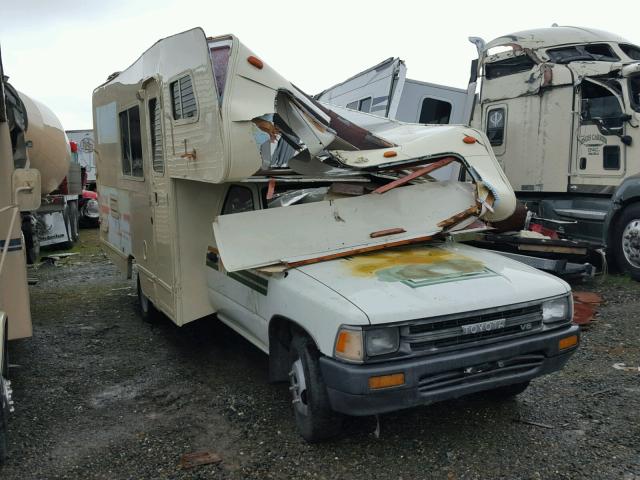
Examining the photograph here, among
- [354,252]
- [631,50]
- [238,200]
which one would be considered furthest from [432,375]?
[631,50]

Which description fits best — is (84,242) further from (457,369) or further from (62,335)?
(457,369)

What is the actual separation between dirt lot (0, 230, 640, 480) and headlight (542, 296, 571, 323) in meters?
0.78

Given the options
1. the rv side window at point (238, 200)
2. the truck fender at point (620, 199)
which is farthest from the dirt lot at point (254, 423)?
the truck fender at point (620, 199)

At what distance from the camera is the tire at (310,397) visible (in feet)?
12.0

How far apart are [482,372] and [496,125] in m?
7.39

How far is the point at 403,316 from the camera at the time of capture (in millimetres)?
3355

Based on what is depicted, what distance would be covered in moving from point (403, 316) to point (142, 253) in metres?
3.86

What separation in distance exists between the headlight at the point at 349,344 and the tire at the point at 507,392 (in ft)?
4.91

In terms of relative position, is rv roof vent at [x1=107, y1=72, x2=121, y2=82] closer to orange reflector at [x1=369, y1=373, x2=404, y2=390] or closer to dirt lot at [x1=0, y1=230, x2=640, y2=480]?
dirt lot at [x1=0, y1=230, x2=640, y2=480]

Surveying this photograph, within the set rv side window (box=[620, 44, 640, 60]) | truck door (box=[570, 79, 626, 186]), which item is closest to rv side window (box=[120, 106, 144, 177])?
truck door (box=[570, 79, 626, 186])

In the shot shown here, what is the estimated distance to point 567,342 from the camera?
150 inches

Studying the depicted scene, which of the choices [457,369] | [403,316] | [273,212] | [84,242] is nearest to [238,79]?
[273,212]

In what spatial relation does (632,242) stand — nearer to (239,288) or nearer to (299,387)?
(239,288)

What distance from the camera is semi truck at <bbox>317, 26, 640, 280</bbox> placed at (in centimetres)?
845
